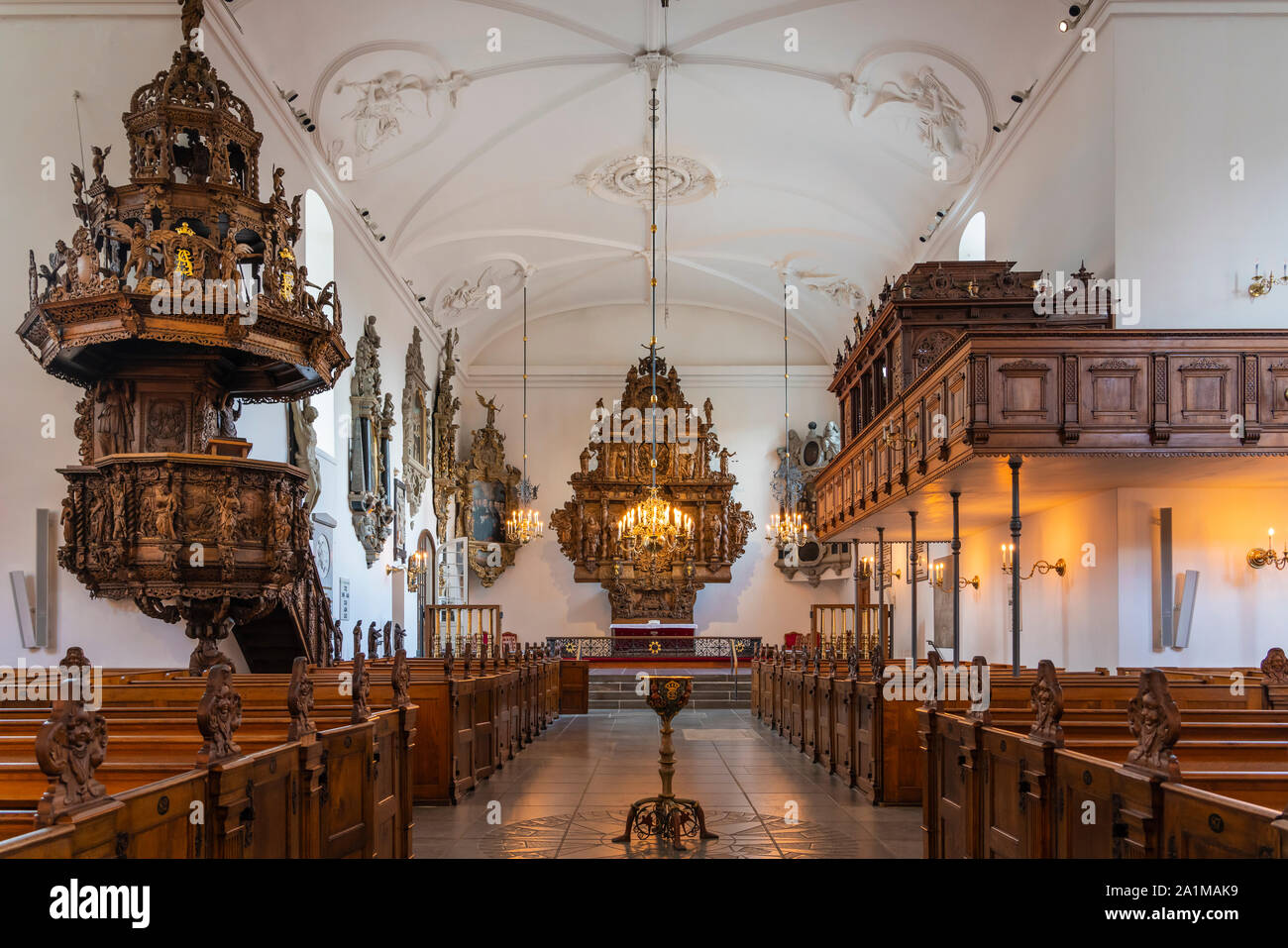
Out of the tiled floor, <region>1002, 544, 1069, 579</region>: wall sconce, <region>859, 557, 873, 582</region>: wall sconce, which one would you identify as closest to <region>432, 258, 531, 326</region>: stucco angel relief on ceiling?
<region>859, 557, 873, 582</region>: wall sconce

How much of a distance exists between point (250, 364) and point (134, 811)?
6534mm

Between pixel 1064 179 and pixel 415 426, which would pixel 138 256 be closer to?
pixel 1064 179

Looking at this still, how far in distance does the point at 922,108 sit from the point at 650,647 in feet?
39.0

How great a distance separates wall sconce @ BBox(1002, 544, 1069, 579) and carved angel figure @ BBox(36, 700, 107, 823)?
11.7 metres

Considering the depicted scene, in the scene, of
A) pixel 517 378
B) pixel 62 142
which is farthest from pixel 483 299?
pixel 62 142

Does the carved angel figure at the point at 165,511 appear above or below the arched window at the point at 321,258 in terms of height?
below

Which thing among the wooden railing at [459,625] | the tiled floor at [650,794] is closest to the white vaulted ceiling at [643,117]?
the wooden railing at [459,625]

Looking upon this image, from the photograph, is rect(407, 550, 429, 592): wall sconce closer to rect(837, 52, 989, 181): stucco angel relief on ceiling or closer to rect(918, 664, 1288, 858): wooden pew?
rect(837, 52, 989, 181): stucco angel relief on ceiling

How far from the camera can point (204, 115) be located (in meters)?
8.45

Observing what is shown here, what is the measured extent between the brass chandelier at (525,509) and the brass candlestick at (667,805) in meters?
15.5

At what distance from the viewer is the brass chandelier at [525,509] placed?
2247 centimetres

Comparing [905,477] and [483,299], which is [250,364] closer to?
[905,477]

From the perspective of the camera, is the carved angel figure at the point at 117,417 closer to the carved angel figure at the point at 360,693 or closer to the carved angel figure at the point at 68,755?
the carved angel figure at the point at 360,693

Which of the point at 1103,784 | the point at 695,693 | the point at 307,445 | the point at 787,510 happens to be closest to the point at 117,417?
the point at 307,445
